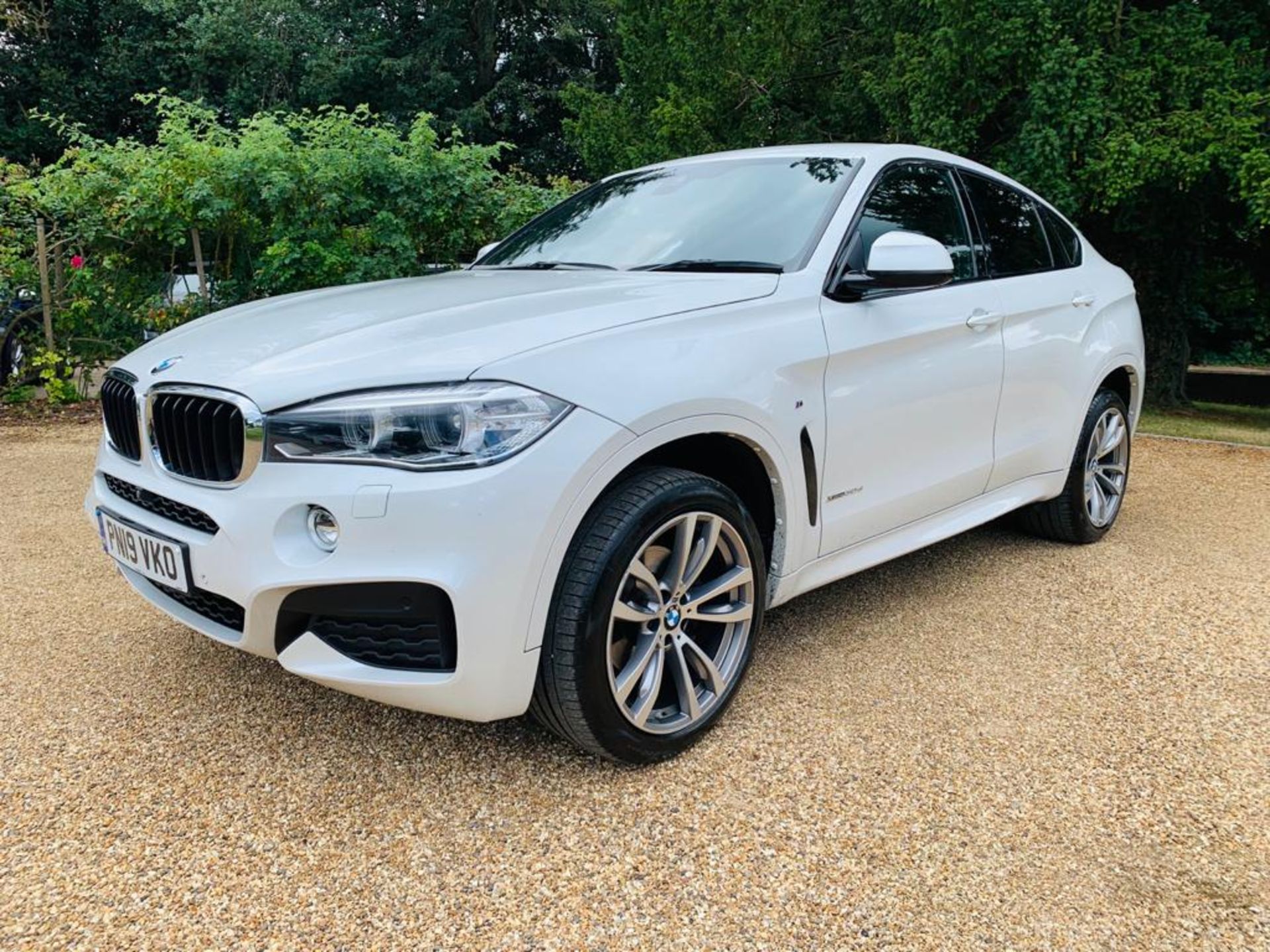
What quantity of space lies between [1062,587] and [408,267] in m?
5.64

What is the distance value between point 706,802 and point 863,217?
6.08 feet

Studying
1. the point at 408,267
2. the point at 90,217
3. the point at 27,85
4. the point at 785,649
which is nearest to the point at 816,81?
the point at 408,267

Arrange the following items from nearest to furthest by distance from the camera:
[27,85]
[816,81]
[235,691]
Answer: [235,691]
[816,81]
[27,85]

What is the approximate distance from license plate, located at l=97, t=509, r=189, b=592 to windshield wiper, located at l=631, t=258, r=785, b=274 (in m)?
1.57

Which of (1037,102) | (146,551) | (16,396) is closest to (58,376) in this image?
(16,396)

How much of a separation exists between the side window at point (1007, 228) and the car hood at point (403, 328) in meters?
1.39

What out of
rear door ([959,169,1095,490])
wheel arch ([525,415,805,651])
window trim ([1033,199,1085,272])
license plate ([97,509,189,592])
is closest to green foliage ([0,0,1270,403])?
window trim ([1033,199,1085,272])

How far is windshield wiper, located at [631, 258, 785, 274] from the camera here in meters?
2.83

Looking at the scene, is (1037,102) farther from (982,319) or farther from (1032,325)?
(982,319)

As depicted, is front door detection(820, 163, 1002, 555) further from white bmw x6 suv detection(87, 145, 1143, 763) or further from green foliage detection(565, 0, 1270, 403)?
green foliage detection(565, 0, 1270, 403)

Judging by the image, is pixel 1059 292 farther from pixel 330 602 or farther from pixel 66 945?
pixel 66 945

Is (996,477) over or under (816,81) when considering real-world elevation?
under

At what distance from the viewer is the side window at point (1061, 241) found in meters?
4.09

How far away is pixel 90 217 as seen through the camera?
7418 mm
